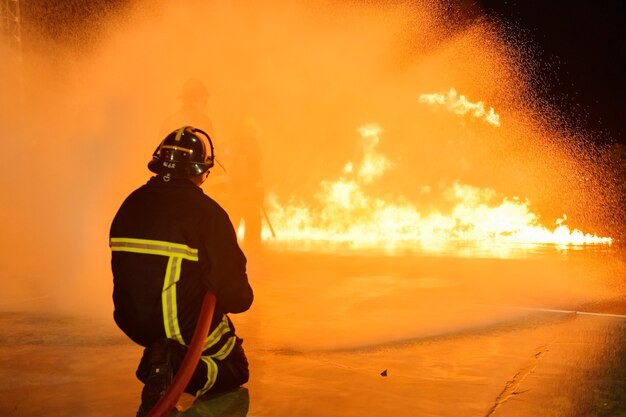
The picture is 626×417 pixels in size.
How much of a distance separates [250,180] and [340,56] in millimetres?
6755

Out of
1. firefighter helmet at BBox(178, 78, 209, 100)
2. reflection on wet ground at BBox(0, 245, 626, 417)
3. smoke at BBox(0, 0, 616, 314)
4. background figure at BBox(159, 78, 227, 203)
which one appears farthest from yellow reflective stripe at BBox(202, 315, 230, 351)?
smoke at BBox(0, 0, 616, 314)

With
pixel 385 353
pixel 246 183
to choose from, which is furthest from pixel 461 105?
pixel 385 353

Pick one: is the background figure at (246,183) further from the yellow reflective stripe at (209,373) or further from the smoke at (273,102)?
the yellow reflective stripe at (209,373)

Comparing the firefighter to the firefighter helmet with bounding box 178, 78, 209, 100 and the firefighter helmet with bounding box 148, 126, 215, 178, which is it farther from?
the firefighter helmet with bounding box 178, 78, 209, 100

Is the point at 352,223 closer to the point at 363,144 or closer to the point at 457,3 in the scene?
the point at 363,144

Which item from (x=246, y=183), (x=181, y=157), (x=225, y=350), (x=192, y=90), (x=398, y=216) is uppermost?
(x=192, y=90)

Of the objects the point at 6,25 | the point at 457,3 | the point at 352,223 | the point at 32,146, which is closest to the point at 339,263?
the point at 352,223

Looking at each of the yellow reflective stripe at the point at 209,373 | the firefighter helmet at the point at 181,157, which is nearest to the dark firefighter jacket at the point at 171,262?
the firefighter helmet at the point at 181,157

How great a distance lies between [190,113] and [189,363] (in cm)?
618

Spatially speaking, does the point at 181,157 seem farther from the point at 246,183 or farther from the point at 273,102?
the point at 273,102

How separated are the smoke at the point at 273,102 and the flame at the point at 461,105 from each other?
0.20 m

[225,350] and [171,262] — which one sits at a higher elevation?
[171,262]

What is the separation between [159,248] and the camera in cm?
301

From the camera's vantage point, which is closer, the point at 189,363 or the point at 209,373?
the point at 189,363
